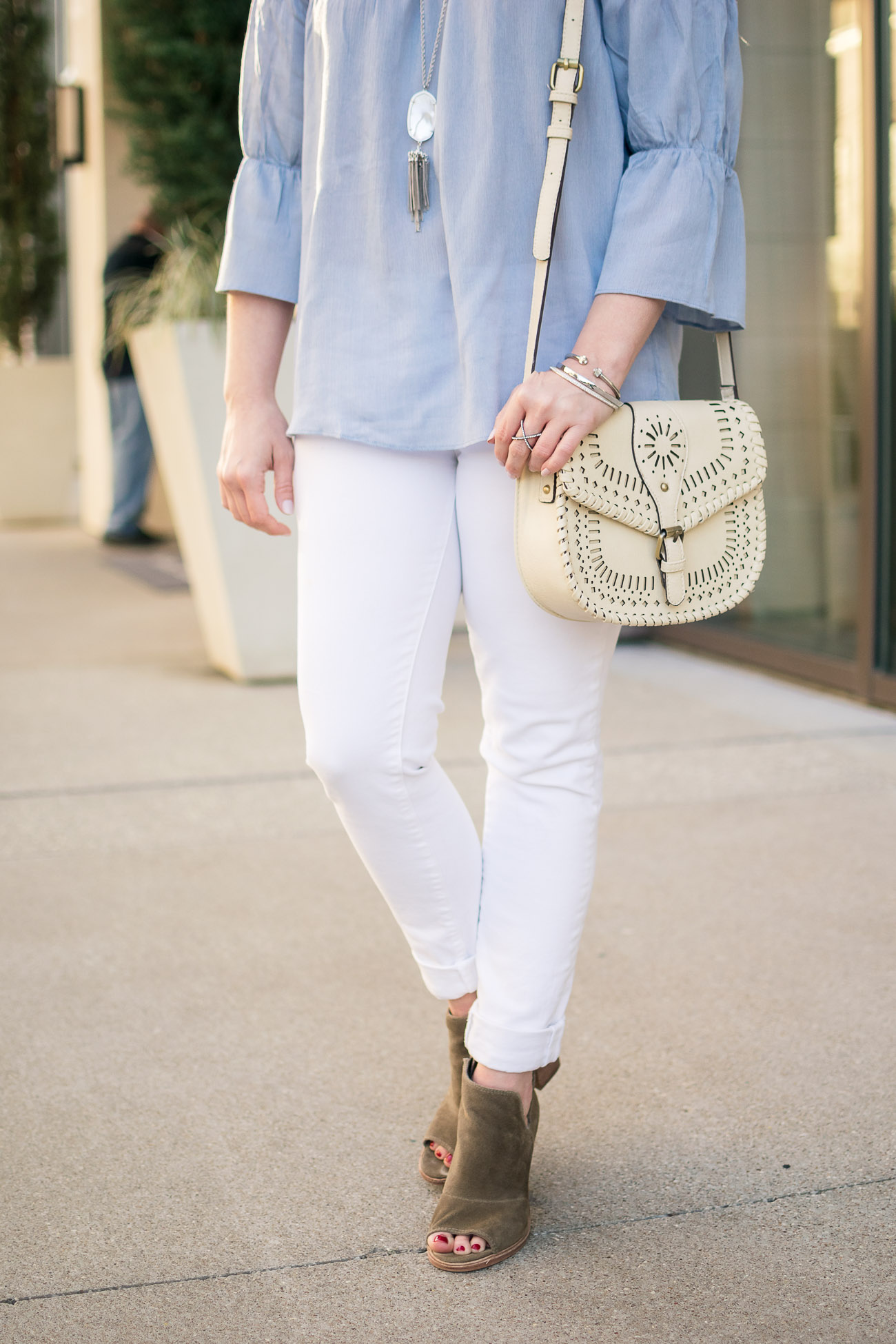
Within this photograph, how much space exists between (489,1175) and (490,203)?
1.04m

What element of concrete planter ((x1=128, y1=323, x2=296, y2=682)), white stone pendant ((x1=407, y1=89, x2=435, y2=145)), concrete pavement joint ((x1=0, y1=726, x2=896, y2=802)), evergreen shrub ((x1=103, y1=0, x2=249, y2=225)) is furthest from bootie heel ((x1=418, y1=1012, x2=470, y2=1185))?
evergreen shrub ((x1=103, y1=0, x2=249, y2=225))

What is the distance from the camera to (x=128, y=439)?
851 centimetres

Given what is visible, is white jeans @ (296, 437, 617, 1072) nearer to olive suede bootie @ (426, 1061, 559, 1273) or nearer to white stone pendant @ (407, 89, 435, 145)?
olive suede bootie @ (426, 1061, 559, 1273)

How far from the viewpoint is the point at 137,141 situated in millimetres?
7426

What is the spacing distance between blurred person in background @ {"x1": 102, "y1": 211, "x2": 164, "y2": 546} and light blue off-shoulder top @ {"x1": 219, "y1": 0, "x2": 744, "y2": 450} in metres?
6.54

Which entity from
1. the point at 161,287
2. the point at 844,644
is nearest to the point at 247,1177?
the point at 844,644

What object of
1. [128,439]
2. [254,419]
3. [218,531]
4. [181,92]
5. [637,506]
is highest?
[181,92]

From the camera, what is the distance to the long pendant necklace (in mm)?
1441

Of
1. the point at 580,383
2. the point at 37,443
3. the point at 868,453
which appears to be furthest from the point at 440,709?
the point at 37,443

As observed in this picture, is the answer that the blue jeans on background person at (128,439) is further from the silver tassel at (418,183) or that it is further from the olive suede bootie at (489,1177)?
the olive suede bootie at (489,1177)

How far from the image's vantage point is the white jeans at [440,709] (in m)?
1.47

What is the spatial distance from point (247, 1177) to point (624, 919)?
3.23ft

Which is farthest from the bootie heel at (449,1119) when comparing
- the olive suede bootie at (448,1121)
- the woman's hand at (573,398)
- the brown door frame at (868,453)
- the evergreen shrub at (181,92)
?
the evergreen shrub at (181,92)

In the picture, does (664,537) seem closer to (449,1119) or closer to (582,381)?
(582,381)
